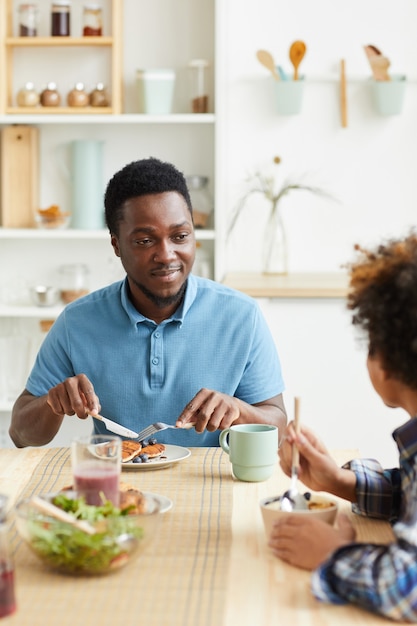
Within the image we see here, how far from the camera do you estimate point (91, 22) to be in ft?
11.9

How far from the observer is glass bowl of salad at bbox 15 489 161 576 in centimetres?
114

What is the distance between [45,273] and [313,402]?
4.29ft

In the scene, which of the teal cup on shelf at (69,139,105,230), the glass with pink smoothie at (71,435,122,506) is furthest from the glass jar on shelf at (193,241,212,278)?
the glass with pink smoothie at (71,435,122,506)

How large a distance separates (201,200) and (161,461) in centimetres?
214

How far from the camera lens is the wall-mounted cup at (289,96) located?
3615mm

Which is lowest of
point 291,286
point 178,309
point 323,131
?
point 291,286

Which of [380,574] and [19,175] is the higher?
[19,175]

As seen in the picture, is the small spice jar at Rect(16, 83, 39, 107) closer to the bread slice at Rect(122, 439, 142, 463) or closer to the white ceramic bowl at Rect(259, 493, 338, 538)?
the bread slice at Rect(122, 439, 142, 463)

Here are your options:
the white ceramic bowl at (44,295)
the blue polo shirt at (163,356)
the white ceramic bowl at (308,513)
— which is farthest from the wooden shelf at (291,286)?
the white ceramic bowl at (308,513)

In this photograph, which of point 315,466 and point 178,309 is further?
point 178,309

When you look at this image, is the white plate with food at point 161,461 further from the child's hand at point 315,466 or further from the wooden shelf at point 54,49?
the wooden shelf at point 54,49

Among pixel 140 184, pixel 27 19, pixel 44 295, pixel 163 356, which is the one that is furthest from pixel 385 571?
pixel 27 19

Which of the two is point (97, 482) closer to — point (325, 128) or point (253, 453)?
point (253, 453)

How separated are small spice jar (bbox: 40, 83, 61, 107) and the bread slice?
226 cm
